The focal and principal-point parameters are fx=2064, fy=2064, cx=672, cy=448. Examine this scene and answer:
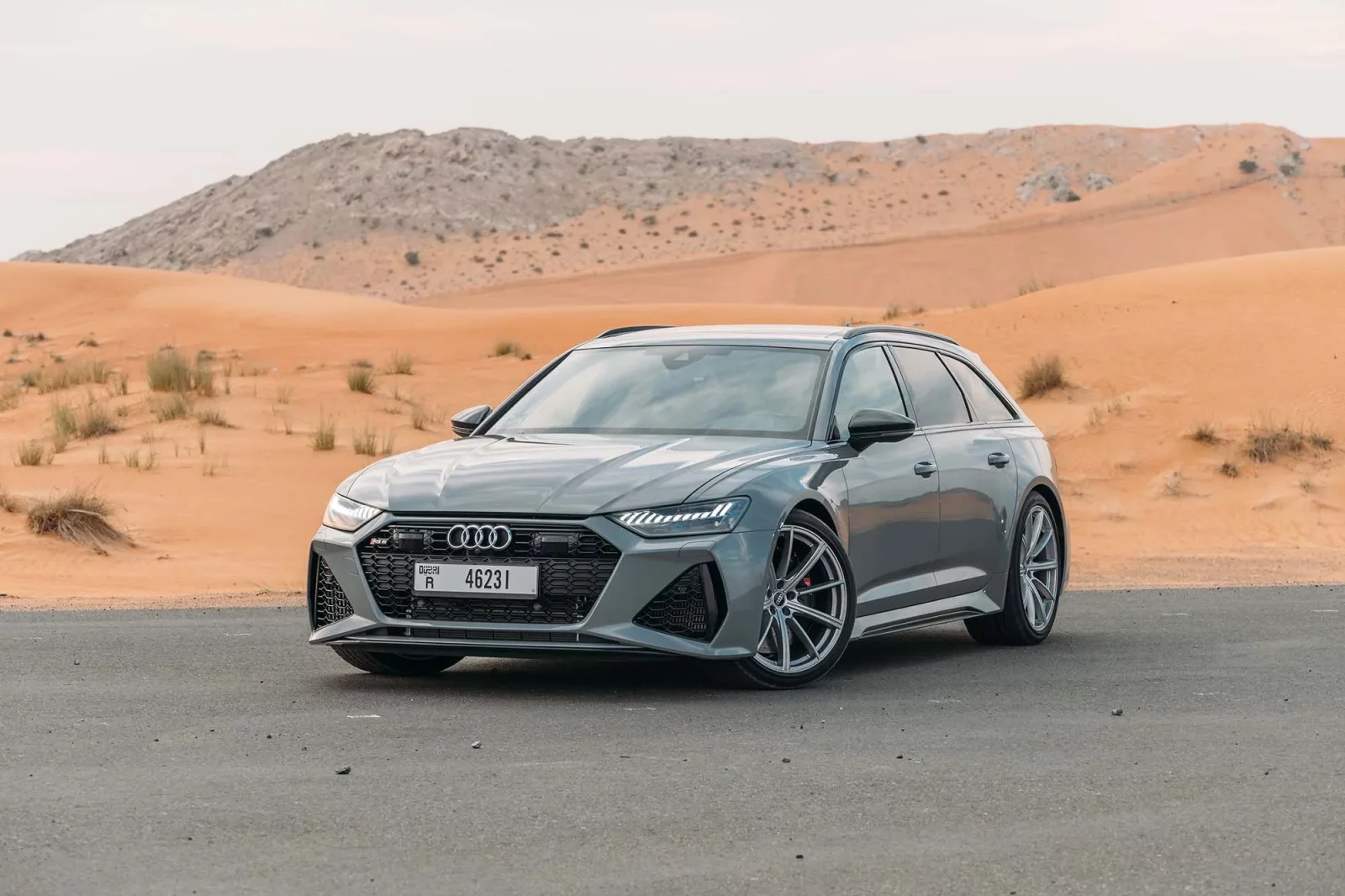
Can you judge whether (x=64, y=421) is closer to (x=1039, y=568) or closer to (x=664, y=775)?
(x=1039, y=568)

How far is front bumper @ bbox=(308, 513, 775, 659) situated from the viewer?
8656mm

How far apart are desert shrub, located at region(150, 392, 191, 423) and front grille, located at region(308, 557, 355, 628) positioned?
1823cm

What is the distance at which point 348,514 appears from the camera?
9.24 meters

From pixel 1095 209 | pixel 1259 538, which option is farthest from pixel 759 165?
pixel 1259 538

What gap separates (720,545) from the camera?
875cm

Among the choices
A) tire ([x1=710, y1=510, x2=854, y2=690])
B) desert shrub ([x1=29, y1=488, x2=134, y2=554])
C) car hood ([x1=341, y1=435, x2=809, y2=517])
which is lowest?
desert shrub ([x1=29, y1=488, x2=134, y2=554])

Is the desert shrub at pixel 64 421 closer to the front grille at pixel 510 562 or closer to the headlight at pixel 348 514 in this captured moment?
the headlight at pixel 348 514

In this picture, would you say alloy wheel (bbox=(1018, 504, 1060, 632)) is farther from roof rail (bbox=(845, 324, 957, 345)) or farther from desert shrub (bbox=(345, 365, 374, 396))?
desert shrub (bbox=(345, 365, 374, 396))

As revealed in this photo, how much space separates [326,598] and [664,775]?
2810mm

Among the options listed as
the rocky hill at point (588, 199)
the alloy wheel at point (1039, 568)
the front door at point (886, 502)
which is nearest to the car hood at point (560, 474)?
the front door at point (886, 502)

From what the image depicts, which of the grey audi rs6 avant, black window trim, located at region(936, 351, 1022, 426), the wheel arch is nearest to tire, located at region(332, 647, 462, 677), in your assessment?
the grey audi rs6 avant

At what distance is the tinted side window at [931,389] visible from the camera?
10.9 m

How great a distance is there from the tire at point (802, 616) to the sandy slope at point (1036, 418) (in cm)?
685

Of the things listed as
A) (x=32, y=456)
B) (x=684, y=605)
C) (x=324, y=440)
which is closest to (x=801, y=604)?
(x=684, y=605)
